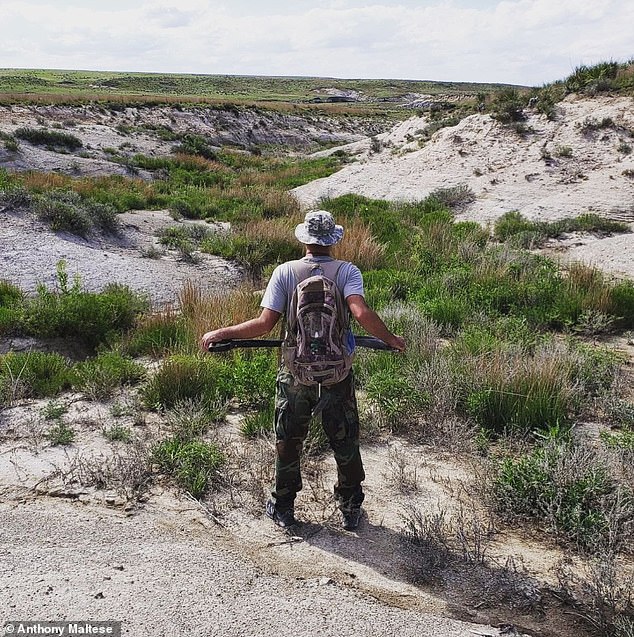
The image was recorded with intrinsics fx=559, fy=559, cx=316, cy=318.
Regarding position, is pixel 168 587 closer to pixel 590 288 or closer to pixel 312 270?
pixel 312 270

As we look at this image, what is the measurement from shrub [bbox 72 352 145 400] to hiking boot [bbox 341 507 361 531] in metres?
2.81

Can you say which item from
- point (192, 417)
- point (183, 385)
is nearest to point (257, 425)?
point (192, 417)

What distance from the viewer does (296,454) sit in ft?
11.4

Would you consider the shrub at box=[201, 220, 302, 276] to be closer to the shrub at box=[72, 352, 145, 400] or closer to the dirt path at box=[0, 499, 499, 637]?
the shrub at box=[72, 352, 145, 400]

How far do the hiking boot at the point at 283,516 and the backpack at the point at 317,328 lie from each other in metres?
0.91

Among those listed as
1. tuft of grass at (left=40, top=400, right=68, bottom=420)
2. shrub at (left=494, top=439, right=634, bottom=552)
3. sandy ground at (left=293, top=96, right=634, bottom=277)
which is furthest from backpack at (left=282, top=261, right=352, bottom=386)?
sandy ground at (left=293, top=96, right=634, bottom=277)

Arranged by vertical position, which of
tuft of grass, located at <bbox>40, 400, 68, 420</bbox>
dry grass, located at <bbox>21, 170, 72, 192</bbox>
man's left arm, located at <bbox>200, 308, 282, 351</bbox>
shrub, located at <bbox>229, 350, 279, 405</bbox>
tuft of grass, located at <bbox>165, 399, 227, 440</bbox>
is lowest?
tuft of grass, located at <bbox>40, 400, 68, 420</bbox>

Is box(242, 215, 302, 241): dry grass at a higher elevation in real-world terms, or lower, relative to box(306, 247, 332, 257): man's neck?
lower

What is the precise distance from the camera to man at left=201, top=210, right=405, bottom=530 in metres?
3.18

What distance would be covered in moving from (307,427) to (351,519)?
26.8 inches

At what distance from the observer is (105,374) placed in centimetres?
539

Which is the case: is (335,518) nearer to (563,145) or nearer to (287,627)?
(287,627)

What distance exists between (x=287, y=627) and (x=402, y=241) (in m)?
8.95

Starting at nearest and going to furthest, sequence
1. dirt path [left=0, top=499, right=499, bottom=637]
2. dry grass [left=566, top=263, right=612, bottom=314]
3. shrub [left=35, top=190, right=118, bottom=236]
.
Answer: dirt path [left=0, top=499, right=499, bottom=637] → dry grass [left=566, top=263, right=612, bottom=314] → shrub [left=35, top=190, right=118, bottom=236]
